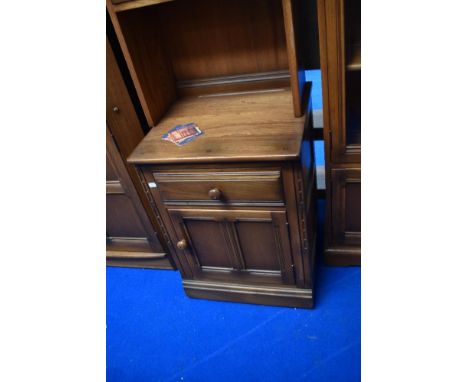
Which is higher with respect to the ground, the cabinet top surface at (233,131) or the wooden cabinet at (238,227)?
the cabinet top surface at (233,131)

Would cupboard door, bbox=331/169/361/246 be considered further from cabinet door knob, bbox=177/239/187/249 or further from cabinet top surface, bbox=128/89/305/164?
cabinet door knob, bbox=177/239/187/249

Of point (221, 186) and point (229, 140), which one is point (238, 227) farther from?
point (229, 140)

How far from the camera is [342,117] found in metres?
1.07

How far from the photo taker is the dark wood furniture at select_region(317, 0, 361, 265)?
93 centimetres

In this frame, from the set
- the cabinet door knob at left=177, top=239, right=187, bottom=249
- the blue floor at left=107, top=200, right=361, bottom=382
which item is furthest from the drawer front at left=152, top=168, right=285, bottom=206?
the blue floor at left=107, top=200, right=361, bottom=382

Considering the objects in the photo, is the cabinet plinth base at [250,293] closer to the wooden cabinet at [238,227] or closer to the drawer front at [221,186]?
the wooden cabinet at [238,227]

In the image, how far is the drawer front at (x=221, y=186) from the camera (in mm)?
995

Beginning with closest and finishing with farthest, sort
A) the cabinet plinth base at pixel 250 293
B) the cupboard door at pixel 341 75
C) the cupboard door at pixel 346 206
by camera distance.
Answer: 1. the cupboard door at pixel 341 75
2. the cupboard door at pixel 346 206
3. the cabinet plinth base at pixel 250 293

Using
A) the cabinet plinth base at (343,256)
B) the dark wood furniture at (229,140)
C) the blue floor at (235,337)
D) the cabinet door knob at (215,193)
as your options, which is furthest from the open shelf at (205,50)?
the blue floor at (235,337)

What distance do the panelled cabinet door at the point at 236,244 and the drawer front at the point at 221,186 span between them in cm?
5

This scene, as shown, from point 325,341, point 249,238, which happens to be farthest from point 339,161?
point 325,341

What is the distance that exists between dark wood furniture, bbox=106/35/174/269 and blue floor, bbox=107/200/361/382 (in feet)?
0.66
